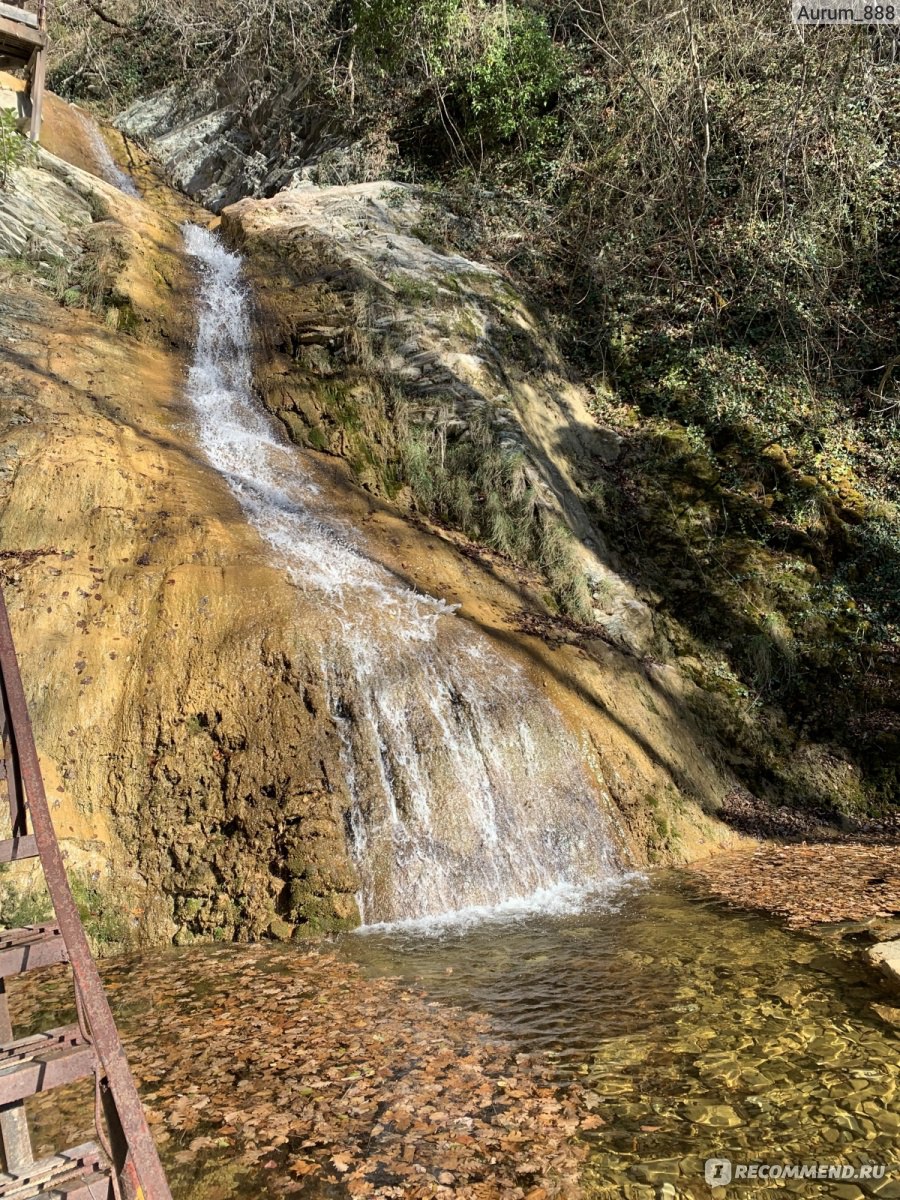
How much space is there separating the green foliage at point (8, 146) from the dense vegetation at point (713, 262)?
8597 millimetres

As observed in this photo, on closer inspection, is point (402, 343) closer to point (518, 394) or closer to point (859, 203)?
point (518, 394)

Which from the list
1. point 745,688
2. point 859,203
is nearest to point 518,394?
point 745,688

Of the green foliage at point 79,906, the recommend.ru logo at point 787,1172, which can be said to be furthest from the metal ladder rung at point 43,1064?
the green foliage at point 79,906

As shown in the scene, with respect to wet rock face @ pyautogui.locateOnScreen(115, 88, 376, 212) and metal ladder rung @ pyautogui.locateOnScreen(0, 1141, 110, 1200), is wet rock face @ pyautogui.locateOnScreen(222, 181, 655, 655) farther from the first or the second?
metal ladder rung @ pyautogui.locateOnScreen(0, 1141, 110, 1200)

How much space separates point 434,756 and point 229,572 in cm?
318

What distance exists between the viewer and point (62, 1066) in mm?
2865

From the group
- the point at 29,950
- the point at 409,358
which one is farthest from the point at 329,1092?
the point at 409,358

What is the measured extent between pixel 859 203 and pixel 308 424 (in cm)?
1201

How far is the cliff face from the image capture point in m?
7.34

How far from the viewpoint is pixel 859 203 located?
15.8 m

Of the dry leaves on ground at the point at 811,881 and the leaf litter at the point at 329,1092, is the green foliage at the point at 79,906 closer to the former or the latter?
the leaf litter at the point at 329,1092

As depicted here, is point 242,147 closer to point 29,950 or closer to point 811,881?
point 811,881

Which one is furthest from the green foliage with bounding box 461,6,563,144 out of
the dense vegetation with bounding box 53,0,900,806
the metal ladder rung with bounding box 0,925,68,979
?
the metal ladder rung with bounding box 0,925,68,979

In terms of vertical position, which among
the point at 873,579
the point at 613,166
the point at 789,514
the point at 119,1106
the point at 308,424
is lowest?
the point at 119,1106
